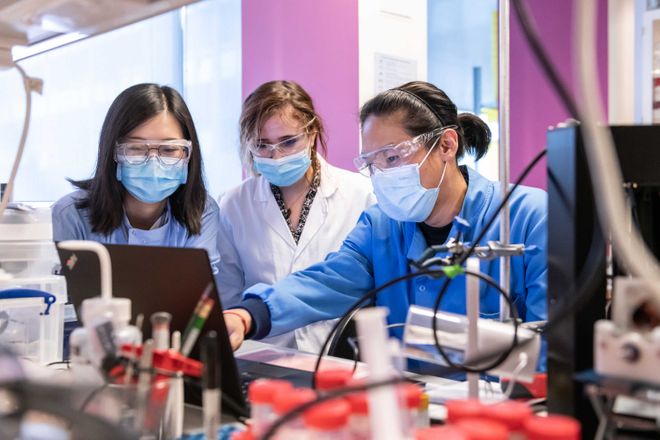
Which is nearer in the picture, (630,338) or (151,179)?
(630,338)

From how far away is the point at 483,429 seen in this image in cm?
58

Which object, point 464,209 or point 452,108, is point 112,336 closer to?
point 464,209

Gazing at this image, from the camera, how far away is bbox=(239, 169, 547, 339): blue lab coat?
5.07ft

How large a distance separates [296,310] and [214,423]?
876 millimetres

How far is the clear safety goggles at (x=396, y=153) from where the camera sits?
1.71m

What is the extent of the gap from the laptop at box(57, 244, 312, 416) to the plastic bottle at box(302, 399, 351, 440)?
1.06 feet

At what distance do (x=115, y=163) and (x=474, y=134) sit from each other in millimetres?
1075

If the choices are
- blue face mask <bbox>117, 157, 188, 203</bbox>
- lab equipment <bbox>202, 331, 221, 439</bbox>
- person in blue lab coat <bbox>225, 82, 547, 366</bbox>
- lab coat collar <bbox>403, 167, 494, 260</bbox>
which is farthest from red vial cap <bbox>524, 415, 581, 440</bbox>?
blue face mask <bbox>117, 157, 188, 203</bbox>

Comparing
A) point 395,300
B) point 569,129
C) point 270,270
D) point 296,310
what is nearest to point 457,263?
point 569,129

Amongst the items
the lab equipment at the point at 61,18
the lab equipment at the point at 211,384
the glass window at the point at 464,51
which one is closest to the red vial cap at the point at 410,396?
the lab equipment at the point at 211,384

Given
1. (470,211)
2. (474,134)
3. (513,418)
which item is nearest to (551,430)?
(513,418)

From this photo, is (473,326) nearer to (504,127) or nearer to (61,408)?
(504,127)

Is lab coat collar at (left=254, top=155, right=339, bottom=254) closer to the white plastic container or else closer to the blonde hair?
the blonde hair

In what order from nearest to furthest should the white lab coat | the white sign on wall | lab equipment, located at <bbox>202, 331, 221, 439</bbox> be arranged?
lab equipment, located at <bbox>202, 331, 221, 439</bbox>
the white lab coat
the white sign on wall
